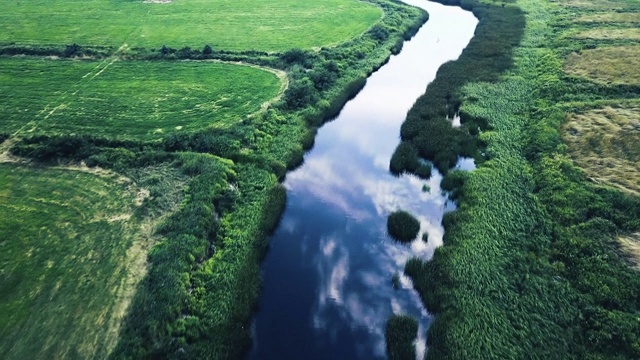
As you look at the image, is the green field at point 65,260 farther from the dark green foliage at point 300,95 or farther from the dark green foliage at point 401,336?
the dark green foliage at point 300,95

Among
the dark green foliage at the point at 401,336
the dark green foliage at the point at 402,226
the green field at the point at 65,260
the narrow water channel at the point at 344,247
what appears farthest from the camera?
the dark green foliage at the point at 402,226

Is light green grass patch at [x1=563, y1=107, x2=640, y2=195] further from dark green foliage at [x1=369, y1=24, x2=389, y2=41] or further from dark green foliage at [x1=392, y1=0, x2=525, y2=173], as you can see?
dark green foliage at [x1=369, y1=24, x2=389, y2=41]

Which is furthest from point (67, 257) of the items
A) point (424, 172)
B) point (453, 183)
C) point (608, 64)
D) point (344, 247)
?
point (608, 64)

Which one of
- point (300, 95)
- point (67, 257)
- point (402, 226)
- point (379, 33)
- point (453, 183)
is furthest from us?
point (379, 33)

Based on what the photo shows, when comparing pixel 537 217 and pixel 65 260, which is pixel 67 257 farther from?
pixel 537 217

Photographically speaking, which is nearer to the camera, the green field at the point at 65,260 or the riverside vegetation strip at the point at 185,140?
the green field at the point at 65,260

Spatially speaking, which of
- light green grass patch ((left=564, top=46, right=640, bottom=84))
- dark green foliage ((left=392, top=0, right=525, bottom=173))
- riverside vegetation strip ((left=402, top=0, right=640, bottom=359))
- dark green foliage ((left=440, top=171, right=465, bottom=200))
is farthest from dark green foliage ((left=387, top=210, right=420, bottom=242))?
light green grass patch ((left=564, top=46, right=640, bottom=84))

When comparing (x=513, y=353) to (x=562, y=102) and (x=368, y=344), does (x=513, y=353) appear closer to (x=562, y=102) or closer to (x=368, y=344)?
(x=368, y=344)

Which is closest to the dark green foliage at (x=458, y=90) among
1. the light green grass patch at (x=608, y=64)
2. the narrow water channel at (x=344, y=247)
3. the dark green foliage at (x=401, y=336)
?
the narrow water channel at (x=344, y=247)
